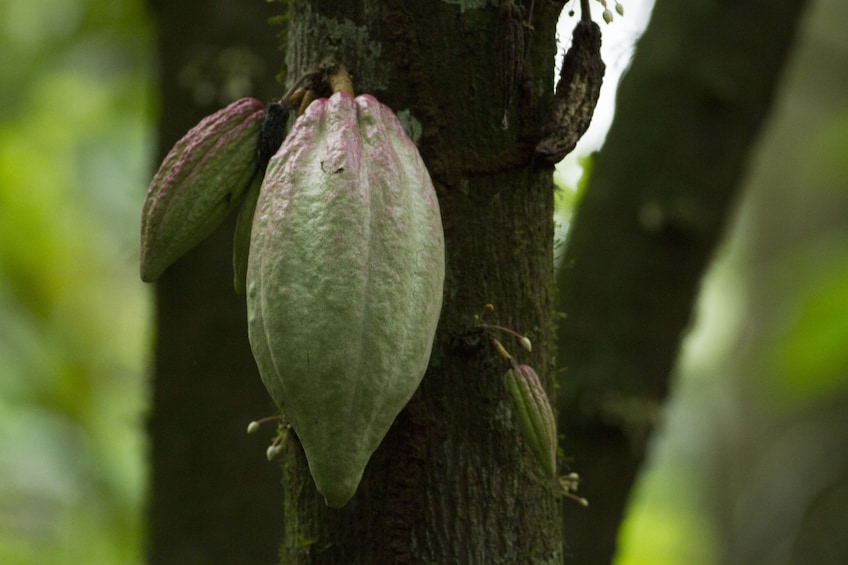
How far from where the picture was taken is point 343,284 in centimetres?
67

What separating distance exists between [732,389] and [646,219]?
487 centimetres

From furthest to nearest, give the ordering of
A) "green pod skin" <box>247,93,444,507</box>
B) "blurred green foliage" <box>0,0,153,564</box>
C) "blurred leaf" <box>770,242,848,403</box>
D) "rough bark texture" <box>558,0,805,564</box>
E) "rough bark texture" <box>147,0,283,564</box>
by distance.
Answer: "blurred green foliage" <box>0,0,153,564</box> < "blurred leaf" <box>770,242,848,403</box> < "rough bark texture" <box>147,0,283,564</box> < "rough bark texture" <box>558,0,805,564</box> < "green pod skin" <box>247,93,444,507</box>

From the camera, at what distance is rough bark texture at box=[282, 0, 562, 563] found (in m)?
0.82

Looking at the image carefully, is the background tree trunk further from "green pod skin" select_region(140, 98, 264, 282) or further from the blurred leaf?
the blurred leaf

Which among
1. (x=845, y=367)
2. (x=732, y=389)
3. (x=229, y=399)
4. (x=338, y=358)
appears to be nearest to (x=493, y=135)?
(x=338, y=358)

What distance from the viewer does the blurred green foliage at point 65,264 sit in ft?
11.8

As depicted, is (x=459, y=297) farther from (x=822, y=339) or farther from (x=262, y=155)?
(x=822, y=339)

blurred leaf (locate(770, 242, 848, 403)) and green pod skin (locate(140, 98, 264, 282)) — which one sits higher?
green pod skin (locate(140, 98, 264, 282))

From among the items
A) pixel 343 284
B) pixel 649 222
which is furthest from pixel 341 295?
pixel 649 222

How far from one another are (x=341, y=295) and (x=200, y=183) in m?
0.20

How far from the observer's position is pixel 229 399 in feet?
6.02

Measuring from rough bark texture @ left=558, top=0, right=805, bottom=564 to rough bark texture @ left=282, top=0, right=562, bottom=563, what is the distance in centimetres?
77

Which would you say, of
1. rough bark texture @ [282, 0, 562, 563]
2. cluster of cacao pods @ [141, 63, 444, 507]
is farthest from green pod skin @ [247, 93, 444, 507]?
rough bark texture @ [282, 0, 562, 563]

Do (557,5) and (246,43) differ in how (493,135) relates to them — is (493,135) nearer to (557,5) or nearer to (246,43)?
(557,5)
